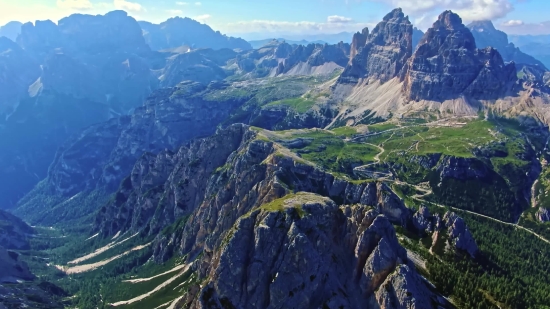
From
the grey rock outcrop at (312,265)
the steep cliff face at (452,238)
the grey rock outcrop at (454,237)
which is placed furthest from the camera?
the grey rock outcrop at (454,237)

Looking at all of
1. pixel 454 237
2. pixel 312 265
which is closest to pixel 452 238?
pixel 454 237

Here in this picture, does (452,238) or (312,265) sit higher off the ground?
A: (312,265)

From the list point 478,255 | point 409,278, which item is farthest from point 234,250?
point 478,255

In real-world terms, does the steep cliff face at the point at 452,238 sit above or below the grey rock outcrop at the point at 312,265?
below

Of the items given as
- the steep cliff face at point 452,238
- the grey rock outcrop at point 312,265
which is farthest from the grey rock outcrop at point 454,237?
the grey rock outcrop at point 312,265

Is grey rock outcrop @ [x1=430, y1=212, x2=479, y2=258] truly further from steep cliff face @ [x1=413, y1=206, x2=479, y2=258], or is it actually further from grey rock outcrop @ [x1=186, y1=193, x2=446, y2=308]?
grey rock outcrop @ [x1=186, y1=193, x2=446, y2=308]

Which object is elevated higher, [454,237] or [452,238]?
[454,237]

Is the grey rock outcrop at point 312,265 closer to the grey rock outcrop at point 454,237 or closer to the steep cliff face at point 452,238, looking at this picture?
the steep cliff face at point 452,238

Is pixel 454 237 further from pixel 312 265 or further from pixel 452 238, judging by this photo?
pixel 312 265

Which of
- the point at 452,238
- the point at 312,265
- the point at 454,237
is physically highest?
the point at 312,265

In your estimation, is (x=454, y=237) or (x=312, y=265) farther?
(x=454, y=237)

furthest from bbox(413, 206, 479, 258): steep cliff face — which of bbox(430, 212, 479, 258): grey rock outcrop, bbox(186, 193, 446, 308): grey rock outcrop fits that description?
bbox(186, 193, 446, 308): grey rock outcrop
